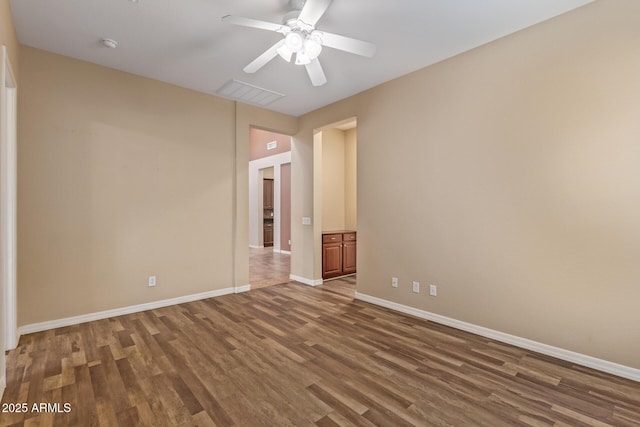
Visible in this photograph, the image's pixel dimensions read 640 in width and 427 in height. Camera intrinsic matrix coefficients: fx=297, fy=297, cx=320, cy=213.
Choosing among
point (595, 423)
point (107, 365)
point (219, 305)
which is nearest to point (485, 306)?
point (595, 423)

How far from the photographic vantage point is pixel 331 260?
5477 mm

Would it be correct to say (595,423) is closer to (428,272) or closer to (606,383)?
(606,383)

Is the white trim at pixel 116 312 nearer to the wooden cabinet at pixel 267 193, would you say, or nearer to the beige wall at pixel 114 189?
the beige wall at pixel 114 189

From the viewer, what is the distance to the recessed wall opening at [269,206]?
684 centimetres

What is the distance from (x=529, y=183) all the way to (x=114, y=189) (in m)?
4.58

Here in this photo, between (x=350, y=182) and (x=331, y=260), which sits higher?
(x=350, y=182)

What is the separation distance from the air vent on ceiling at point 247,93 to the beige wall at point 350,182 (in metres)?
2.37

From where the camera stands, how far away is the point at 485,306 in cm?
309

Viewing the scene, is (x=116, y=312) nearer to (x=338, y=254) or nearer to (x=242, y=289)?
(x=242, y=289)

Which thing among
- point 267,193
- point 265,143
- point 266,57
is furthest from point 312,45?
point 267,193

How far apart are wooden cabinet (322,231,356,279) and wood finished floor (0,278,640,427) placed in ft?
6.40

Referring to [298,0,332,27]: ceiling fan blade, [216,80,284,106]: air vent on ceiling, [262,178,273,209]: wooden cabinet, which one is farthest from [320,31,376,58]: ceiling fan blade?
[262,178,273,209]: wooden cabinet

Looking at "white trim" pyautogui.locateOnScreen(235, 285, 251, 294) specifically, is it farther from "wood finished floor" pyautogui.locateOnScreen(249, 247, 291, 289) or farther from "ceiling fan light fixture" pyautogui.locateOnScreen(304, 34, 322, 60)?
"ceiling fan light fixture" pyautogui.locateOnScreen(304, 34, 322, 60)

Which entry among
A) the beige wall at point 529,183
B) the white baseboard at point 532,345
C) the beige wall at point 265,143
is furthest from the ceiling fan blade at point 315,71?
the beige wall at point 265,143
